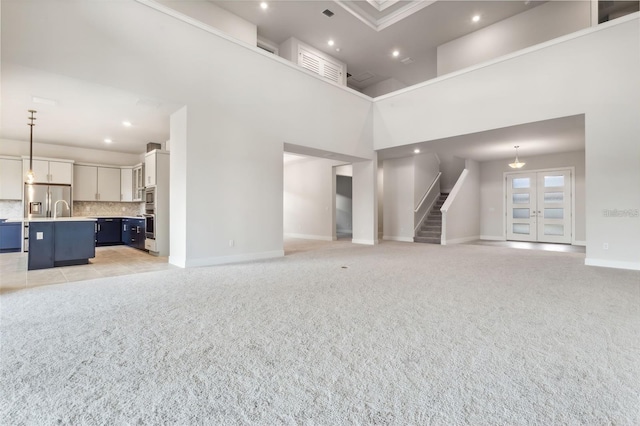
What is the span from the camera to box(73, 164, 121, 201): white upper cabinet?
8656mm

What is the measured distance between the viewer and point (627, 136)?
522 cm

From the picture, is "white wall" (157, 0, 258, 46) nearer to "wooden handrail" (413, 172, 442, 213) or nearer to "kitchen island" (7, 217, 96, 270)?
"kitchen island" (7, 217, 96, 270)

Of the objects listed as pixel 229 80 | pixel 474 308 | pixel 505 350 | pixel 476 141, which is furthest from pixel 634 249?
pixel 229 80

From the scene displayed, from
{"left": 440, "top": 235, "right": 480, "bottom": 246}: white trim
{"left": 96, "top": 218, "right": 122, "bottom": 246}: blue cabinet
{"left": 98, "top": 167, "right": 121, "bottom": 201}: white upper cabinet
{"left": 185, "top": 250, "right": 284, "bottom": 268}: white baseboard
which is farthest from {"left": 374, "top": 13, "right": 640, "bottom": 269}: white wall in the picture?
{"left": 98, "top": 167, "right": 121, "bottom": 201}: white upper cabinet

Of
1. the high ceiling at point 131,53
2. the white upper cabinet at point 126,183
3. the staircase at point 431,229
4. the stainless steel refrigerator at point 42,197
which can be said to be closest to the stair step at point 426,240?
the staircase at point 431,229

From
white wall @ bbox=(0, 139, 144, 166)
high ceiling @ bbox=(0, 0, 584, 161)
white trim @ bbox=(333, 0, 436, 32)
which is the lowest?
white wall @ bbox=(0, 139, 144, 166)

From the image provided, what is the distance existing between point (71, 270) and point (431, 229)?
377 inches

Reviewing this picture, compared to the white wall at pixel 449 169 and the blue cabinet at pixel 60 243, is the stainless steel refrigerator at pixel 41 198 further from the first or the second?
the white wall at pixel 449 169

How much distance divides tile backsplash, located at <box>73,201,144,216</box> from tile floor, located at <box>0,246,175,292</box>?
252cm

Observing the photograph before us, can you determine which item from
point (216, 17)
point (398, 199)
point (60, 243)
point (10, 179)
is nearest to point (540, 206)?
point (398, 199)

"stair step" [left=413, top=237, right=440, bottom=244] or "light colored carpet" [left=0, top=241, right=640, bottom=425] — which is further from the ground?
"stair step" [left=413, top=237, right=440, bottom=244]

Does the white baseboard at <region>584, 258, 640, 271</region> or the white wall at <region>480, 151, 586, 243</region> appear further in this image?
the white wall at <region>480, 151, 586, 243</region>

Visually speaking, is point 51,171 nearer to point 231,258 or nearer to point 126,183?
point 126,183

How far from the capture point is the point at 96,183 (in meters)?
8.96
